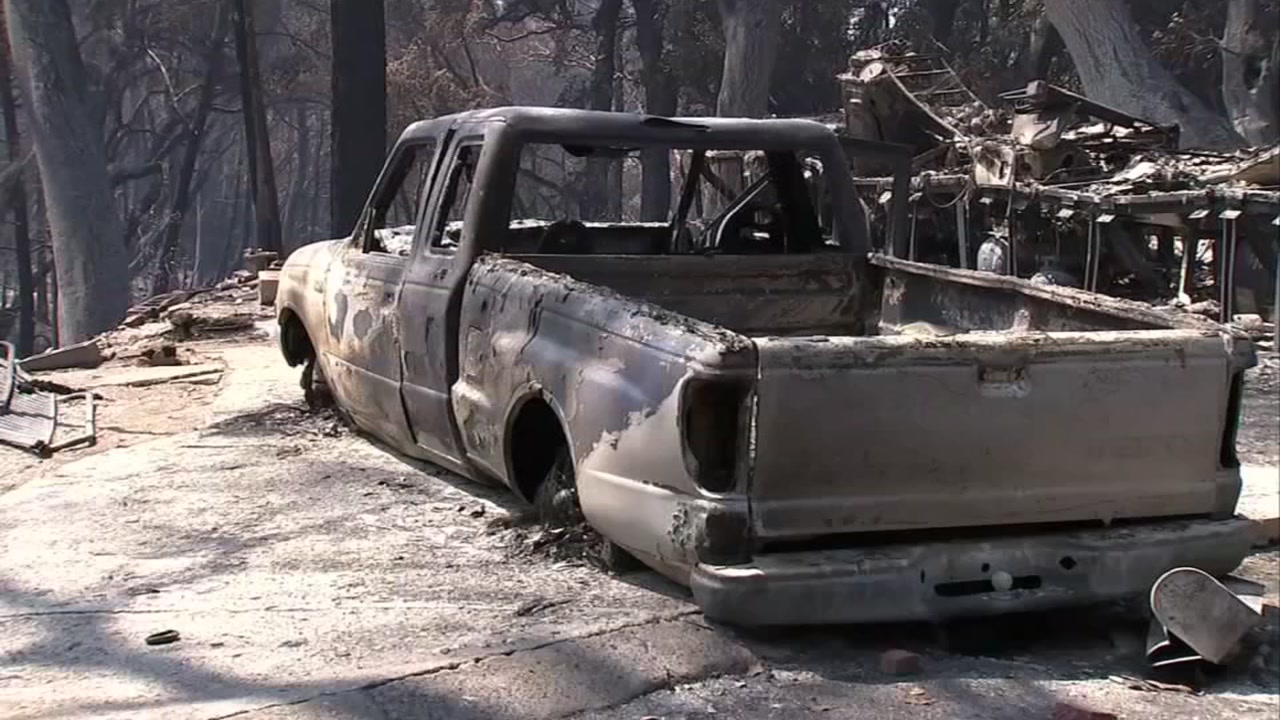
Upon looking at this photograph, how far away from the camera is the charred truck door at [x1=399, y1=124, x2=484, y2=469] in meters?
5.81

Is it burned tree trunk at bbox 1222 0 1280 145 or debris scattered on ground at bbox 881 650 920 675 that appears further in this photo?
burned tree trunk at bbox 1222 0 1280 145

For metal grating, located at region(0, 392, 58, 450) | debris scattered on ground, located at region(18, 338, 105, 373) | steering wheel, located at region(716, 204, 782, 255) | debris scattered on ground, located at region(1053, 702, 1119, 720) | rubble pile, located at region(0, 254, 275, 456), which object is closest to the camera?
debris scattered on ground, located at region(1053, 702, 1119, 720)

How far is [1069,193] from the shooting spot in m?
13.1

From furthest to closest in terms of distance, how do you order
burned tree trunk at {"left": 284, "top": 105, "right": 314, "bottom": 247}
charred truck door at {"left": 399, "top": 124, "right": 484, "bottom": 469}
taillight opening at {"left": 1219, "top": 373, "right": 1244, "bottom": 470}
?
burned tree trunk at {"left": 284, "top": 105, "right": 314, "bottom": 247} < charred truck door at {"left": 399, "top": 124, "right": 484, "bottom": 469} < taillight opening at {"left": 1219, "top": 373, "right": 1244, "bottom": 470}

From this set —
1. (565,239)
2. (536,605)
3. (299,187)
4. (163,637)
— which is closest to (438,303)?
(565,239)

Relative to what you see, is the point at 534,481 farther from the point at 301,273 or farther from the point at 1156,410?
the point at 301,273

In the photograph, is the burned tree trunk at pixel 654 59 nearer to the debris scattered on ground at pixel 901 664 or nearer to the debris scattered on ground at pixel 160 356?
the debris scattered on ground at pixel 160 356

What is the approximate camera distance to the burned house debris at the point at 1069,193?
11.5 metres

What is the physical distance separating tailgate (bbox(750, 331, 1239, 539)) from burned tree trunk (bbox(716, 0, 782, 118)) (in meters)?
21.6

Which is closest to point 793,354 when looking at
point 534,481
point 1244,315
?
point 534,481

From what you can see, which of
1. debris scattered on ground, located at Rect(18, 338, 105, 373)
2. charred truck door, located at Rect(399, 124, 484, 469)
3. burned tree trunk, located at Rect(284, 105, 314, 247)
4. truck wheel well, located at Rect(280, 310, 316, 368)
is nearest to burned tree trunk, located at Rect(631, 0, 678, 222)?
burned tree trunk, located at Rect(284, 105, 314, 247)

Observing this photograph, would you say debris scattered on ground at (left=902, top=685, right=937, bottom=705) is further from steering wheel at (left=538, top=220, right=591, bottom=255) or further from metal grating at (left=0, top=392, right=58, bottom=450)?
metal grating at (left=0, top=392, right=58, bottom=450)

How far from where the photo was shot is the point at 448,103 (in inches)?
1324

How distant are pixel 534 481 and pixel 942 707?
7.09 ft
